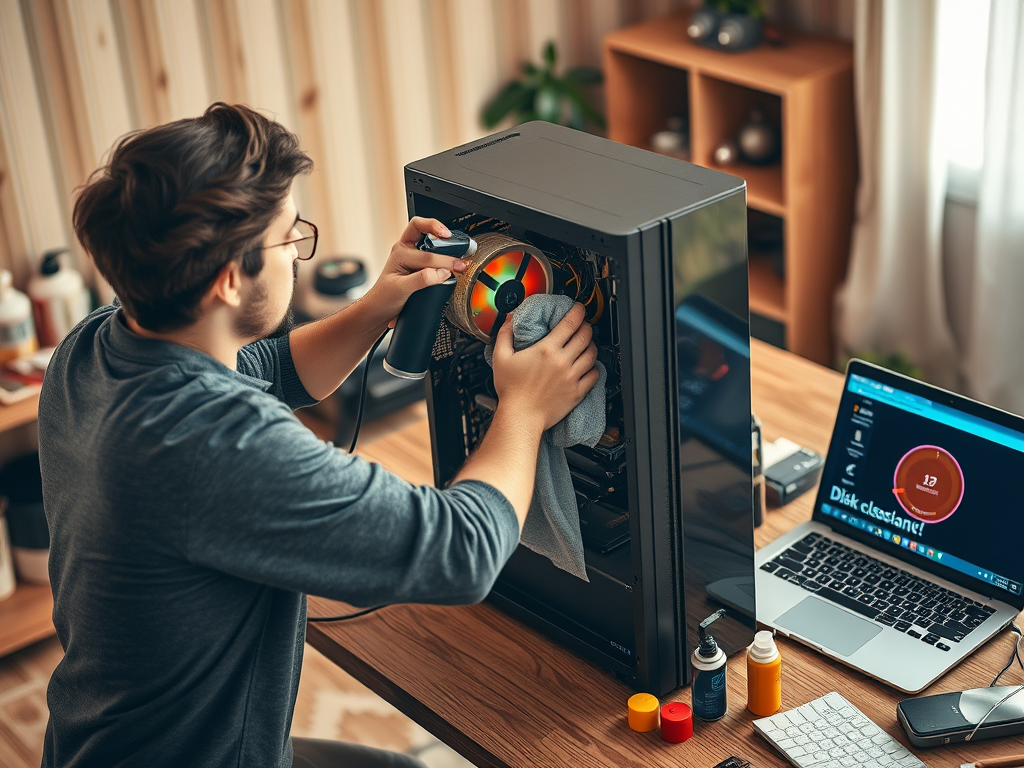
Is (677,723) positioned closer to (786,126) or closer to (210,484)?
(210,484)

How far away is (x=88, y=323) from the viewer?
1349 mm

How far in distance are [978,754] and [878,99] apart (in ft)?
6.89

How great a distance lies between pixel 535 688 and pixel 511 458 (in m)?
0.37

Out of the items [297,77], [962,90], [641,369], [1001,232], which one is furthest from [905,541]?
[297,77]

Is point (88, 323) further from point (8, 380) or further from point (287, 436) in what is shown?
point (8, 380)

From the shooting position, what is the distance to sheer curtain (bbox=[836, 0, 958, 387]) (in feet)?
9.47

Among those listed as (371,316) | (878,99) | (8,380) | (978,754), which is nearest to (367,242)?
(8,380)

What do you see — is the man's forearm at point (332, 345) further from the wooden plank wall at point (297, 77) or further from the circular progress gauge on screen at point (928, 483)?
the wooden plank wall at point (297, 77)

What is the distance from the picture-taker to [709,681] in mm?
1345

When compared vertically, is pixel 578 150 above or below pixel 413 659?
above

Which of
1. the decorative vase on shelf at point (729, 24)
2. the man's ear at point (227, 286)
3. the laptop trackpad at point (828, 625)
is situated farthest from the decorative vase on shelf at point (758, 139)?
the man's ear at point (227, 286)

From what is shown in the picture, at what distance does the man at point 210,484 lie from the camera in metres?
1.12

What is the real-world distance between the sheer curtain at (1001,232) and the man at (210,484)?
185cm

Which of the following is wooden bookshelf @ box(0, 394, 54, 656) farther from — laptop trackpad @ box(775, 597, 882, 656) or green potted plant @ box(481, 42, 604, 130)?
laptop trackpad @ box(775, 597, 882, 656)
